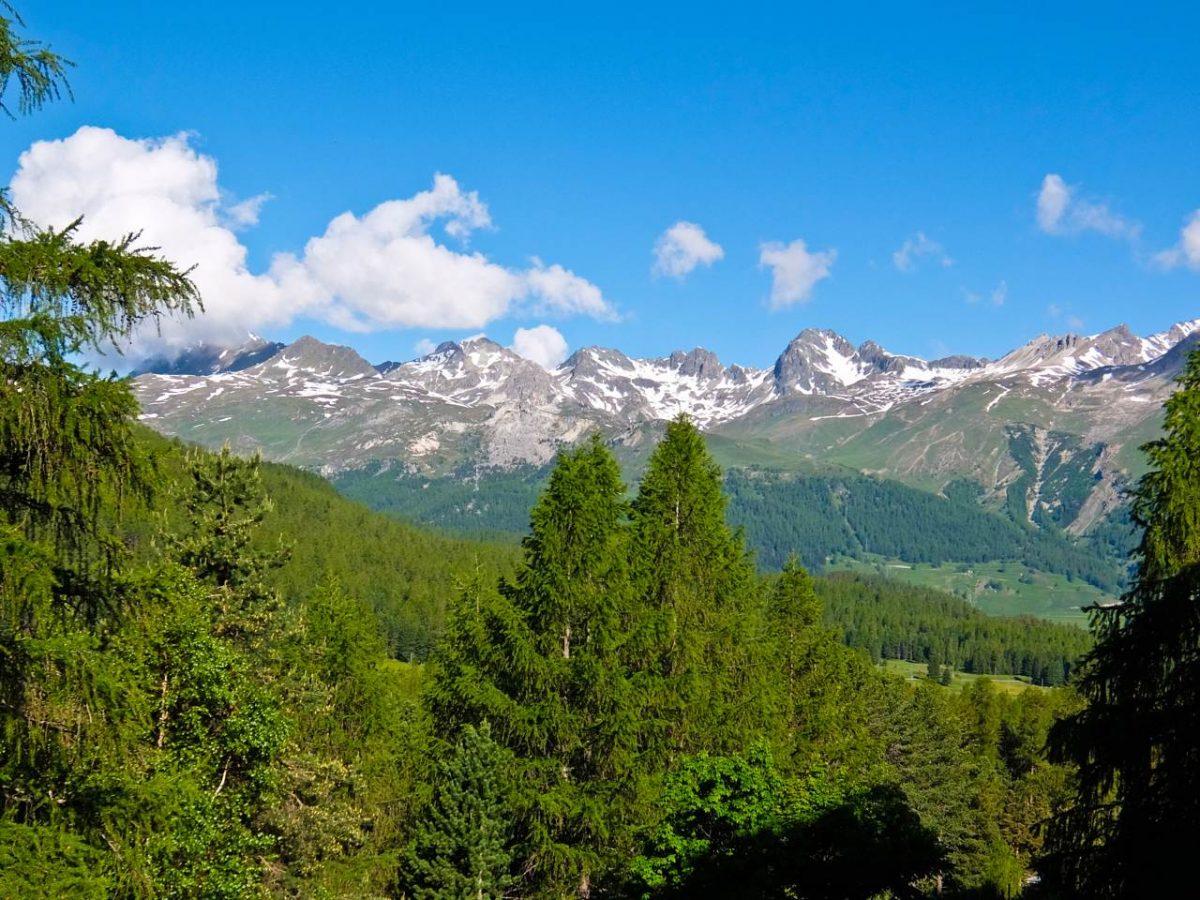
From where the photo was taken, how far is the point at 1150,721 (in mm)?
12922

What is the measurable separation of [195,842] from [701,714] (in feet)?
48.1

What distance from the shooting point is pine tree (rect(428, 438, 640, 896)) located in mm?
22750

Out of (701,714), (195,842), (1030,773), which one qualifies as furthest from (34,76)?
(1030,773)

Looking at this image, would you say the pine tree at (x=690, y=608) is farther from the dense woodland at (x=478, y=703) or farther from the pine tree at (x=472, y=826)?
the pine tree at (x=472, y=826)

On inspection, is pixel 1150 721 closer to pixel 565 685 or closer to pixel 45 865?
pixel 565 685

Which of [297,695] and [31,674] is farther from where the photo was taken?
[297,695]

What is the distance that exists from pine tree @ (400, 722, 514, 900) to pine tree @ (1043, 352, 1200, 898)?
46.3 ft

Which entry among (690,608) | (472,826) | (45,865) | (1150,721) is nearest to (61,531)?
(45,865)

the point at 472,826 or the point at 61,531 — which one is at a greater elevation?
the point at 61,531

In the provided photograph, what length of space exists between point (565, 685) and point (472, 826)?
5171 millimetres

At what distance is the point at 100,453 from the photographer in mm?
8422

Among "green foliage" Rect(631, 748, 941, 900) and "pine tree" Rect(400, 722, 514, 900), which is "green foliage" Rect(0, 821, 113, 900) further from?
"pine tree" Rect(400, 722, 514, 900)

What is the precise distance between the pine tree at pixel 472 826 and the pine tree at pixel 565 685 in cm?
65

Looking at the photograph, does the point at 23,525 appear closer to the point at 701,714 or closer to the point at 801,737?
the point at 701,714
